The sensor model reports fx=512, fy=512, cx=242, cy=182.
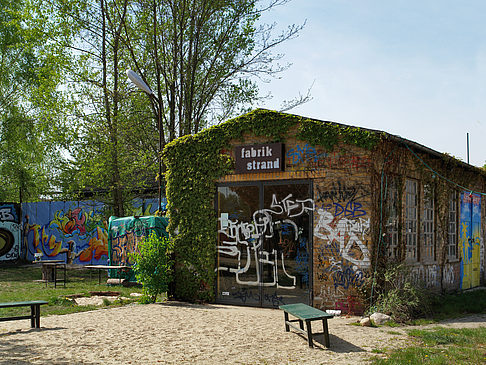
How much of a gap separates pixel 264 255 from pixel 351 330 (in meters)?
2.92

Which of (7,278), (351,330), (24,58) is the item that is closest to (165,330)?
(351,330)

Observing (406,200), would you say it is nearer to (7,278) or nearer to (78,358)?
(78,358)

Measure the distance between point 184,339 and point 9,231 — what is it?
69.7 ft

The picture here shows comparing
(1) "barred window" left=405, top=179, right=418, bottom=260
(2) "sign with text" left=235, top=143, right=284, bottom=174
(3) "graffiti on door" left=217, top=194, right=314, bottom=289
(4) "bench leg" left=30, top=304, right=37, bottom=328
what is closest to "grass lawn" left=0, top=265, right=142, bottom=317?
(4) "bench leg" left=30, top=304, right=37, bottom=328

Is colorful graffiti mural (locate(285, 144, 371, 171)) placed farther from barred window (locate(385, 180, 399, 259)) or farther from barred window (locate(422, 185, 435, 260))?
barred window (locate(422, 185, 435, 260))

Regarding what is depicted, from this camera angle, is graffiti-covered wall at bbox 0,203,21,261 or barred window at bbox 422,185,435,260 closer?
barred window at bbox 422,185,435,260

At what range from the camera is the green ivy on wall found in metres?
11.0

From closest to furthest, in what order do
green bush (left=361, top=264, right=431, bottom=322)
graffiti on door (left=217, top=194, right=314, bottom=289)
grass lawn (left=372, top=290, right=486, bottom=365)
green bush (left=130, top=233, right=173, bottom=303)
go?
grass lawn (left=372, top=290, right=486, bottom=365) < green bush (left=361, top=264, right=431, bottom=322) < graffiti on door (left=217, top=194, right=314, bottom=289) < green bush (left=130, top=233, right=173, bottom=303)

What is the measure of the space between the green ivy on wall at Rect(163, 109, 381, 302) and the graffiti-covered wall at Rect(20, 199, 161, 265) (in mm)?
10055

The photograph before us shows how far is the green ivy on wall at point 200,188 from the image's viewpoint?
11.0 meters

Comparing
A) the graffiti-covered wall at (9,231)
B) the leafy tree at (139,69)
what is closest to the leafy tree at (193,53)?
the leafy tree at (139,69)

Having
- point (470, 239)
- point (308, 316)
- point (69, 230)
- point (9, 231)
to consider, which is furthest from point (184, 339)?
point (9, 231)

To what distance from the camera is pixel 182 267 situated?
11961mm

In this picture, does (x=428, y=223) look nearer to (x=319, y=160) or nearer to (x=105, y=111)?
(x=319, y=160)
